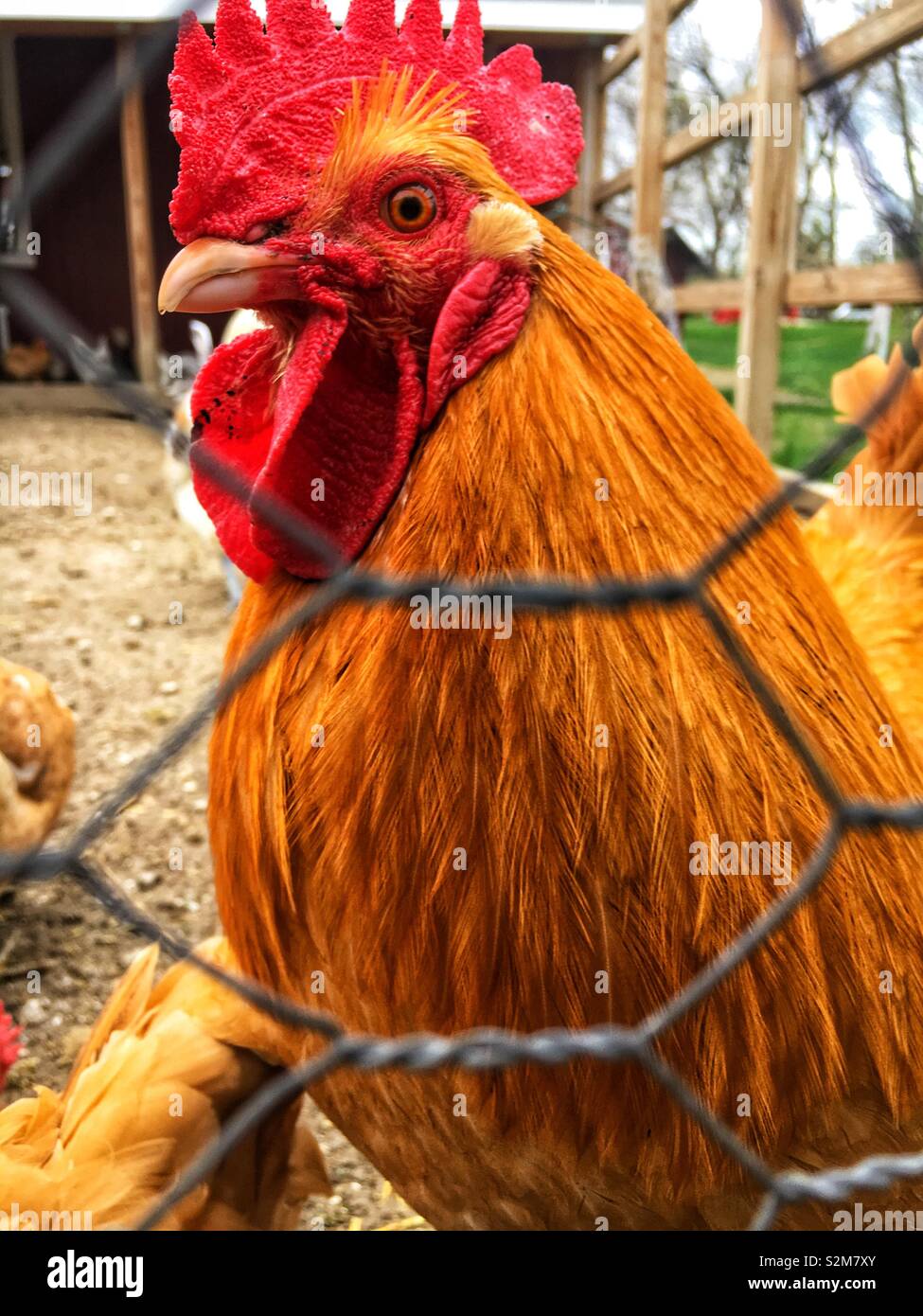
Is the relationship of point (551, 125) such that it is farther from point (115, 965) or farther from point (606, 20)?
point (606, 20)

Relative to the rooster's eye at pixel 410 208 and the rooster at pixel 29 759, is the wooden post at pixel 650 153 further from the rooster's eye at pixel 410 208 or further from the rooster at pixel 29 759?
the rooster's eye at pixel 410 208

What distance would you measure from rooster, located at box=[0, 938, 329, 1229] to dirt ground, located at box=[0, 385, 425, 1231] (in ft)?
1.20

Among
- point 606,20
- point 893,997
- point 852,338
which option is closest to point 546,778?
point 893,997

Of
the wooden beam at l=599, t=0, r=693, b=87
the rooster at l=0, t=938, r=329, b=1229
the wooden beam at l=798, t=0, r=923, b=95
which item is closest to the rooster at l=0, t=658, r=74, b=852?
the rooster at l=0, t=938, r=329, b=1229

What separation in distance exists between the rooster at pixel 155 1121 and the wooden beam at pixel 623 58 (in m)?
3.84

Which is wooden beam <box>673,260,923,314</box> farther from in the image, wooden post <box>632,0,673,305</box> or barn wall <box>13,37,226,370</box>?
barn wall <box>13,37,226,370</box>

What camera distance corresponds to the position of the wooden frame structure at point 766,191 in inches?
83.5

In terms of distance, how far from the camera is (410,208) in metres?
0.86

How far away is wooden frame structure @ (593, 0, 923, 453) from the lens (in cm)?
212

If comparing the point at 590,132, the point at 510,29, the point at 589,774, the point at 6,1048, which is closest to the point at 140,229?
the point at 510,29

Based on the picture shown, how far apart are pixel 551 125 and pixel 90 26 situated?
5.72m

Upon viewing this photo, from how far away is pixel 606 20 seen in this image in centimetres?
454

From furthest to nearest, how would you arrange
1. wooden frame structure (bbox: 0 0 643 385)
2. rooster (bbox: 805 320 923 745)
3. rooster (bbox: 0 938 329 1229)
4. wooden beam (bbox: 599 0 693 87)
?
wooden frame structure (bbox: 0 0 643 385) < wooden beam (bbox: 599 0 693 87) < rooster (bbox: 805 320 923 745) < rooster (bbox: 0 938 329 1229)

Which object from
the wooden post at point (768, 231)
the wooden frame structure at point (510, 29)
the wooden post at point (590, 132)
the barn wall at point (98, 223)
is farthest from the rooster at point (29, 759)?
the barn wall at point (98, 223)
